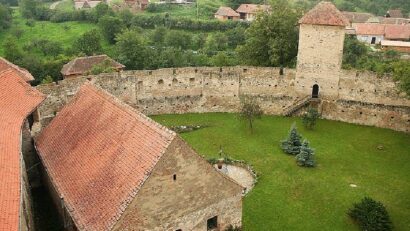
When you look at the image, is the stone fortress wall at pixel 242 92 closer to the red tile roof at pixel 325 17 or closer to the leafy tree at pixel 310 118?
the leafy tree at pixel 310 118

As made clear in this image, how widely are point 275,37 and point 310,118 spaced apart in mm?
10022

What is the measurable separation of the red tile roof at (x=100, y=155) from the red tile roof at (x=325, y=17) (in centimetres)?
2148

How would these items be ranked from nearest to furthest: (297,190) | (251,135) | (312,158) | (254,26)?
(297,190)
(312,158)
(251,135)
(254,26)

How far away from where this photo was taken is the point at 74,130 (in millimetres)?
22016

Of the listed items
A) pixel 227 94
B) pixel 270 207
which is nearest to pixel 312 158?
pixel 270 207

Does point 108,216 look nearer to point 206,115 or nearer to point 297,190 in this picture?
point 297,190

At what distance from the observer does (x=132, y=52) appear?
57344 millimetres

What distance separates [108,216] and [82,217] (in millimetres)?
1332

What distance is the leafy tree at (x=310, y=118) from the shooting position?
3650 cm

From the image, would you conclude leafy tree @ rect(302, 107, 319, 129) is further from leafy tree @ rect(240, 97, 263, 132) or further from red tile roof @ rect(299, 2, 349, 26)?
red tile roof @ rect(299, 2, 349, 26)

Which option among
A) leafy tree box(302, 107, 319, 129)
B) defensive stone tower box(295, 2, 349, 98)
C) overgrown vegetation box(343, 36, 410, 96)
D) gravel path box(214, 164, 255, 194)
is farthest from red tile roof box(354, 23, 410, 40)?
gravel path box(214, 164, 255, 194)

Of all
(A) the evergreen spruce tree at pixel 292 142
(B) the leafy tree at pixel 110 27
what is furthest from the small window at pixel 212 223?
(B) the leafy tree at pixel 110 27

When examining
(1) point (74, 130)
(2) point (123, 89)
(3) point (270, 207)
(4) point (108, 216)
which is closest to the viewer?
(4) point (108, 216)

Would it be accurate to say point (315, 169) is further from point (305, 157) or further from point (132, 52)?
point (132, 52)
